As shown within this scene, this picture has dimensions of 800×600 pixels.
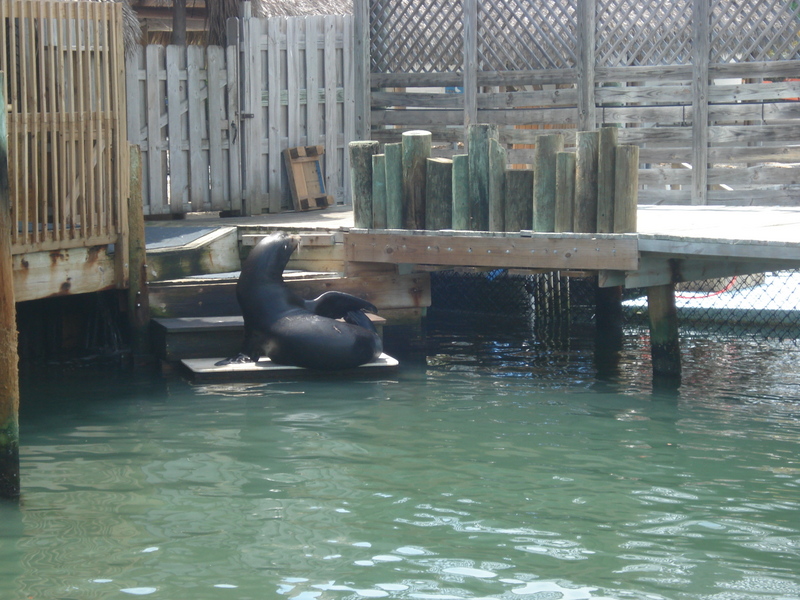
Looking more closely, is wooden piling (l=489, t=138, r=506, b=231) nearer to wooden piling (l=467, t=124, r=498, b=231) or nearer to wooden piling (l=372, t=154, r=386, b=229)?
wooden piling (l=467, t=124, r=498, b=231)

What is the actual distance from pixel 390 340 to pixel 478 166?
2094 mm

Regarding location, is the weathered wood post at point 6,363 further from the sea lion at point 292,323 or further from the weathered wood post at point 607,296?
the weathered wood post at point 607,296

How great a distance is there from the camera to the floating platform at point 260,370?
8.30 metres

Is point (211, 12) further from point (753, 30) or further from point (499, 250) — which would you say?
point (753, 30)

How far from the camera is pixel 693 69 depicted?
39.2 feet

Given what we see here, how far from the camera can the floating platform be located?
8.30m

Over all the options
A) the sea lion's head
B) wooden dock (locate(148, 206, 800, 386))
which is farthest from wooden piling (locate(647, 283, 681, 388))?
the sea lion's head

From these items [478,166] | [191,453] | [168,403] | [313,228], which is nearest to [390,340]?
[313,228]

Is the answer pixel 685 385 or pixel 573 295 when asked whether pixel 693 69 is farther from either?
pixel 685 385

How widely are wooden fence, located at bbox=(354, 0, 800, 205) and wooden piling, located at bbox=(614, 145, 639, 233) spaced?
4.41m

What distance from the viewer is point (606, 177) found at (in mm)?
7883

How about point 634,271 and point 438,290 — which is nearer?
point 634,271

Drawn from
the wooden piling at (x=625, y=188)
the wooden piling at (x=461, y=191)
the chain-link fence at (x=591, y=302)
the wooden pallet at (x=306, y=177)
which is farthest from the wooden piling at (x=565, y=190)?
the wooden pallet at (x=306, y=177)

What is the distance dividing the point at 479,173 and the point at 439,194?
0.45m
